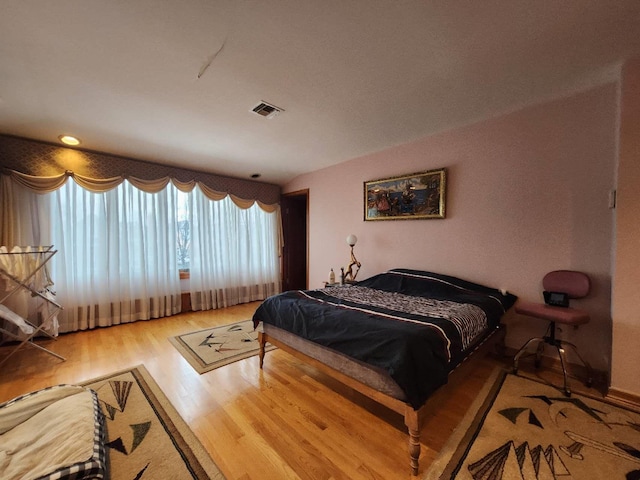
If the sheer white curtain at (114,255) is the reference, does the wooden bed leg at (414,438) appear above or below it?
below

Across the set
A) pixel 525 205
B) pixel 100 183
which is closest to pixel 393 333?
pixel 525 205

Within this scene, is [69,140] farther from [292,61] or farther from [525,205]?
[525,205]

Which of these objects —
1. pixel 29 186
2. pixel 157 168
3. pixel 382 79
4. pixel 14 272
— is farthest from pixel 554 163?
pixel 29 186

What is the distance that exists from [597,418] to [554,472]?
0.74m

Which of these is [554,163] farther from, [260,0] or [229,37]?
[229,37]

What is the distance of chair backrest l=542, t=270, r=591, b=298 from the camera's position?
6.89 ft

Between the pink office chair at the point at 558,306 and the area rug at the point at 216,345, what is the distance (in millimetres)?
2492

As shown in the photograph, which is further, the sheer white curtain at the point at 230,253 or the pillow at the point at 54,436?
the sheer white curtain at the point at 230,253

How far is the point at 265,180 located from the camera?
5043 millimetres

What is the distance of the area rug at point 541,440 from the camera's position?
130 centimetres

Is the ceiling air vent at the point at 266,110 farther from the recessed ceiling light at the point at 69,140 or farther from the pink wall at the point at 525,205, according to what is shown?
the recessed ceiling light at the point at 69,140

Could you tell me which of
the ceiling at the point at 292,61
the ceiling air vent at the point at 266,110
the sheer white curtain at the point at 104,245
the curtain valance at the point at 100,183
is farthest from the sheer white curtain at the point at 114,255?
the ceiling air vent at the point at 266,110

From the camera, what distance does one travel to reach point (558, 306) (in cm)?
219

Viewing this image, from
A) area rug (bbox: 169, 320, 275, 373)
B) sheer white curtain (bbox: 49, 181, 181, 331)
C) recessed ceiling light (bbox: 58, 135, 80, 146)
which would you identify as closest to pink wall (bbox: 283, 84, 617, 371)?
area rug (bbox: 169, 320, 275, 373)
